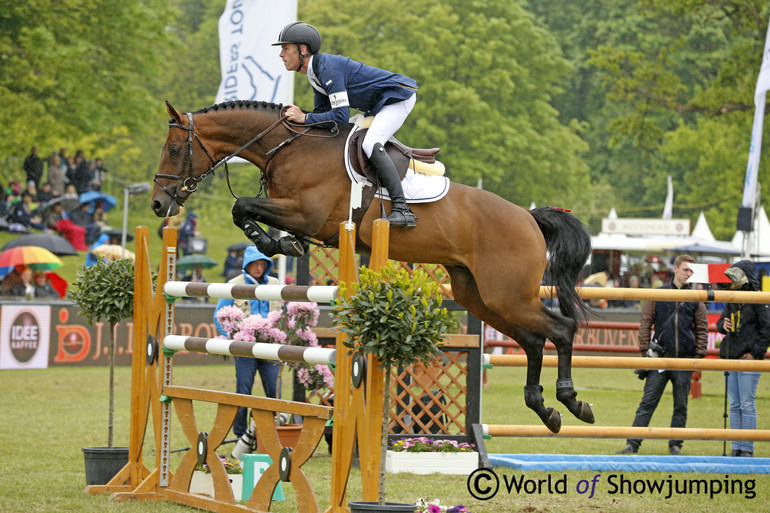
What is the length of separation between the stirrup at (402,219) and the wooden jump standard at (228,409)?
93cm

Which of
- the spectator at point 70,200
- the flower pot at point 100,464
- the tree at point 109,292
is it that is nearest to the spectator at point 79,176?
the spectator at point 70,200

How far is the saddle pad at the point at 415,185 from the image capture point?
5.89 metres

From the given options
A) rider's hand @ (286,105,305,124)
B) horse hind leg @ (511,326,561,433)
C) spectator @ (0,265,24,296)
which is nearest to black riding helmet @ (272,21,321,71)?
rider's hand @ (286,105,305,124)

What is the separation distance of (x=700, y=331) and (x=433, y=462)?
339 cm

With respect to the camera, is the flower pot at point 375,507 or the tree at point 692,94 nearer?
the flower pot at point 375,507

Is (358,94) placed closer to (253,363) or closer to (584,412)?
(584,412)

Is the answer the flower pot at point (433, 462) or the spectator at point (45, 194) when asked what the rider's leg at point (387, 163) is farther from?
the spectator at point (45, 194)

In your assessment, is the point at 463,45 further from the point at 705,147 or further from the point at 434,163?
the point at 434,163

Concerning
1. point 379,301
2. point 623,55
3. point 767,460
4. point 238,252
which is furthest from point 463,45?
point 379,301

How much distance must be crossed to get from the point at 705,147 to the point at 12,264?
2752 centimetres

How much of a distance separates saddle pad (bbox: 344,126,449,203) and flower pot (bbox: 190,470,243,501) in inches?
80.4

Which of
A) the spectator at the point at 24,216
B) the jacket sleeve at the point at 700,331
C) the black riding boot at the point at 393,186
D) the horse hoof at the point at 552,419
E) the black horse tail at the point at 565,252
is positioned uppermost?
the spectator at the point at 24,216

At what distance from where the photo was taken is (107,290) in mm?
6609

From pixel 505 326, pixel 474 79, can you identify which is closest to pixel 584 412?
pixel 505 326
